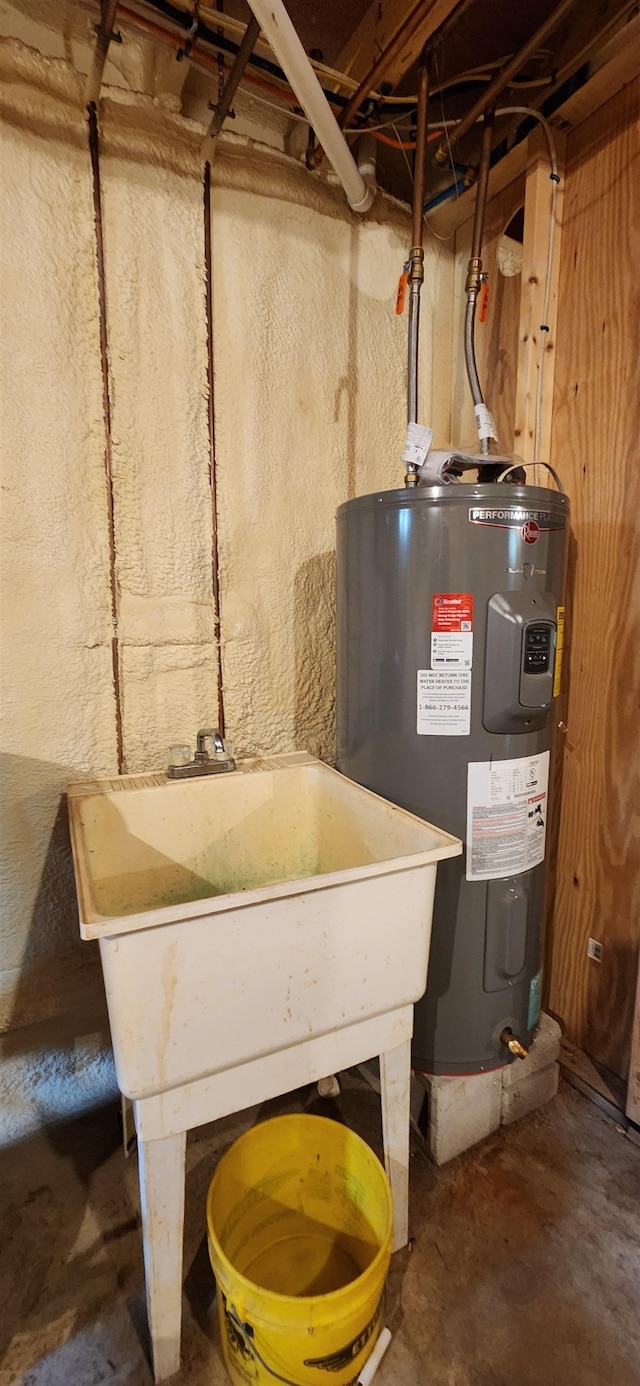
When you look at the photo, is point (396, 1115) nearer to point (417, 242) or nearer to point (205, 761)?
point (205, 761)

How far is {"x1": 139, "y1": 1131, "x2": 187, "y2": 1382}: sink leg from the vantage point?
2.50ft

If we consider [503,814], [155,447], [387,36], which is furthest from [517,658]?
[387,36]

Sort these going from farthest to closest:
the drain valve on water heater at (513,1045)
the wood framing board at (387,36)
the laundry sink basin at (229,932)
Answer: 1. the drain valve on water heater at (513,1045)
2. the wood framing board at (387,36)
3. the laundry sink basin at (229,932)

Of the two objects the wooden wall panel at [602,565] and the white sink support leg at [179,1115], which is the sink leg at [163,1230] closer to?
the white sink support leg at [179,1115]

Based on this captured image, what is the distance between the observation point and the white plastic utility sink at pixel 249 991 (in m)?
0.69

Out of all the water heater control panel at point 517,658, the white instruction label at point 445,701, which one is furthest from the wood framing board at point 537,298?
the white instruction label at point 445,701

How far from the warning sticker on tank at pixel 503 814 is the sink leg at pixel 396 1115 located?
32 centimetres

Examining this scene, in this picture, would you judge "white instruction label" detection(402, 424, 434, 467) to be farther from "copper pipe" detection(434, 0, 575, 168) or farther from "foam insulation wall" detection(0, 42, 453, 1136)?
"copper pipe" detection(434, 0, 575, 168)

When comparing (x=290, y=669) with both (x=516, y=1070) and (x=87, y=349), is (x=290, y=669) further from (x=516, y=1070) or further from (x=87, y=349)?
(x=516, y=1070)

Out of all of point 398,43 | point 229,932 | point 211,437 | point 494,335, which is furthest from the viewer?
point 494,335

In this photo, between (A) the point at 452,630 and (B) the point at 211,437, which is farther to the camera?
(B) the point at 211,437

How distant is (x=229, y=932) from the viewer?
724 mm

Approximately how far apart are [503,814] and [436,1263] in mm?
736


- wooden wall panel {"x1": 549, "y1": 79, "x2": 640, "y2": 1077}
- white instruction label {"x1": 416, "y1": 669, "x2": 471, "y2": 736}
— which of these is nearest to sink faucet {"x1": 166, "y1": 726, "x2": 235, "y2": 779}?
white instruction label {"x1": 416, "y1": 669, "x2": 471, "y2": 736}
